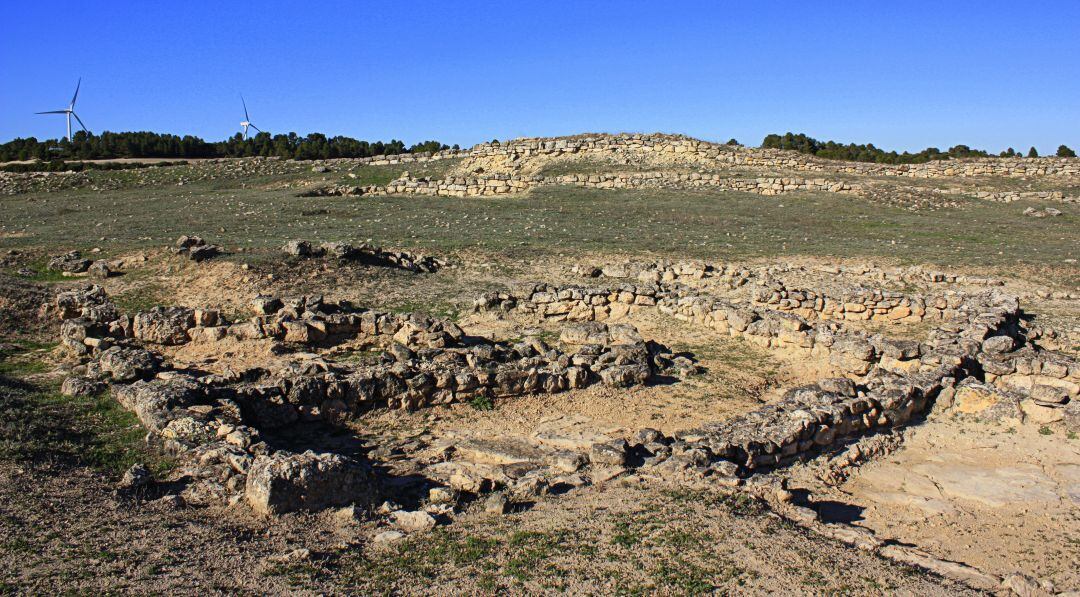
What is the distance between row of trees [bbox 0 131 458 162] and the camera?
5178cm

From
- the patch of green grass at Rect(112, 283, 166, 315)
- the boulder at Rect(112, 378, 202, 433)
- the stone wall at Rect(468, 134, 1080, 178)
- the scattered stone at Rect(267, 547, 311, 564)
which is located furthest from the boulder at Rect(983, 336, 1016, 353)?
the stone wall at Rect(468, 134, 1080, 178)

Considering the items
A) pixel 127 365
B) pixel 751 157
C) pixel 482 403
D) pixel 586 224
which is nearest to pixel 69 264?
pixel 127 365

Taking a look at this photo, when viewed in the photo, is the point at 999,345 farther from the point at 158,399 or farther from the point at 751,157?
the point at 751,157

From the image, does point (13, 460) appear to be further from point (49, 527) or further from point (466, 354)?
point (466, 354)

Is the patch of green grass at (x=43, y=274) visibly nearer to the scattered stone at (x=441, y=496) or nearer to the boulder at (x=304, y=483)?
the boulder at (x=304, y=483)

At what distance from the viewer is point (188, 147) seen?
55.7m

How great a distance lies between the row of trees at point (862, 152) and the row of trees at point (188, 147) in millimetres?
22544

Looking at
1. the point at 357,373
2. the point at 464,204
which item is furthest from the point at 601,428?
the point at 464,204

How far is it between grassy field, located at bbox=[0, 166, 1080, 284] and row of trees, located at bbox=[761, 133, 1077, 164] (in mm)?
14175

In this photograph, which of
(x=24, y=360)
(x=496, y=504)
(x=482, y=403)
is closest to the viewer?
(x=496, y=504)

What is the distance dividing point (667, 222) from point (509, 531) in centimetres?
2420

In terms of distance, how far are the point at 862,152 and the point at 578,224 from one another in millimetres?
30613

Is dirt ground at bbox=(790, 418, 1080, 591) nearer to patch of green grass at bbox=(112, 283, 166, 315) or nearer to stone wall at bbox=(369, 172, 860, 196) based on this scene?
patch of green grass at bbox=(112, 283, 166, 315)

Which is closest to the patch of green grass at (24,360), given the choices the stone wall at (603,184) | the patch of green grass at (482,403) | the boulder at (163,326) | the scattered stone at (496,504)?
the boulder at (163,326)
